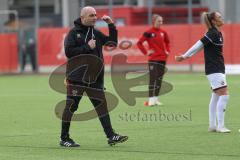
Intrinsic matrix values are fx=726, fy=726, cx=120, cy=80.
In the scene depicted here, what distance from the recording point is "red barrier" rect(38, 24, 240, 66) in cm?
3425

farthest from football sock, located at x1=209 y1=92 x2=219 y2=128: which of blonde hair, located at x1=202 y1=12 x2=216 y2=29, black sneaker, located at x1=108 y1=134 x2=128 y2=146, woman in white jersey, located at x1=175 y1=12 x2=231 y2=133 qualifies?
black sneaker, located at x1=108 y1=134 x2=128 y2=146

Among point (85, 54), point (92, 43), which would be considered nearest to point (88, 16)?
point (92, 43)

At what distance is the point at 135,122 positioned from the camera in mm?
14656

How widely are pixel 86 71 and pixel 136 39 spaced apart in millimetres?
25091

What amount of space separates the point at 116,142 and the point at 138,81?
14389mm

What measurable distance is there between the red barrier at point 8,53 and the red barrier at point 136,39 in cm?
132

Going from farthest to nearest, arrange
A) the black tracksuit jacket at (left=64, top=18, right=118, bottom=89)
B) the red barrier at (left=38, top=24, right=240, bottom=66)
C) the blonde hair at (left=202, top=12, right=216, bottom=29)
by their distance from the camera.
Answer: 1. the red barrier at (left=38, top=24, right=240, bottom=66)
2. the blonde hair at (left=202, top=12, right=216, bottom=29)
3. the black tracksuit jacket at (left=64, top=18, right=118, bottom=89)

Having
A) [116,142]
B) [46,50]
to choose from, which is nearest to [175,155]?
[116,142]

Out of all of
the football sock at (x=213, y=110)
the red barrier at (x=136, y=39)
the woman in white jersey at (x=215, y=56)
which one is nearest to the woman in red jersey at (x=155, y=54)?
the football sock at (x=213, y=110)

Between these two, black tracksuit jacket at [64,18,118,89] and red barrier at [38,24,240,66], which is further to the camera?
red barrier at [38,24,240,66]

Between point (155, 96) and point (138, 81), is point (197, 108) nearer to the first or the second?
point (155, 96)

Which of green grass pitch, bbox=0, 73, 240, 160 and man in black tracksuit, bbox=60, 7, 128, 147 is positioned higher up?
man in black tracksuit, bbox=60, 7, 128, 147

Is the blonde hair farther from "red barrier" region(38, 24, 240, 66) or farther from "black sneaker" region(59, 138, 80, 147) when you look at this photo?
"red barrier" region(38, 24, 240, 66)

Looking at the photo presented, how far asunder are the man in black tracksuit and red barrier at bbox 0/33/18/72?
Answer: 87.6 feet
